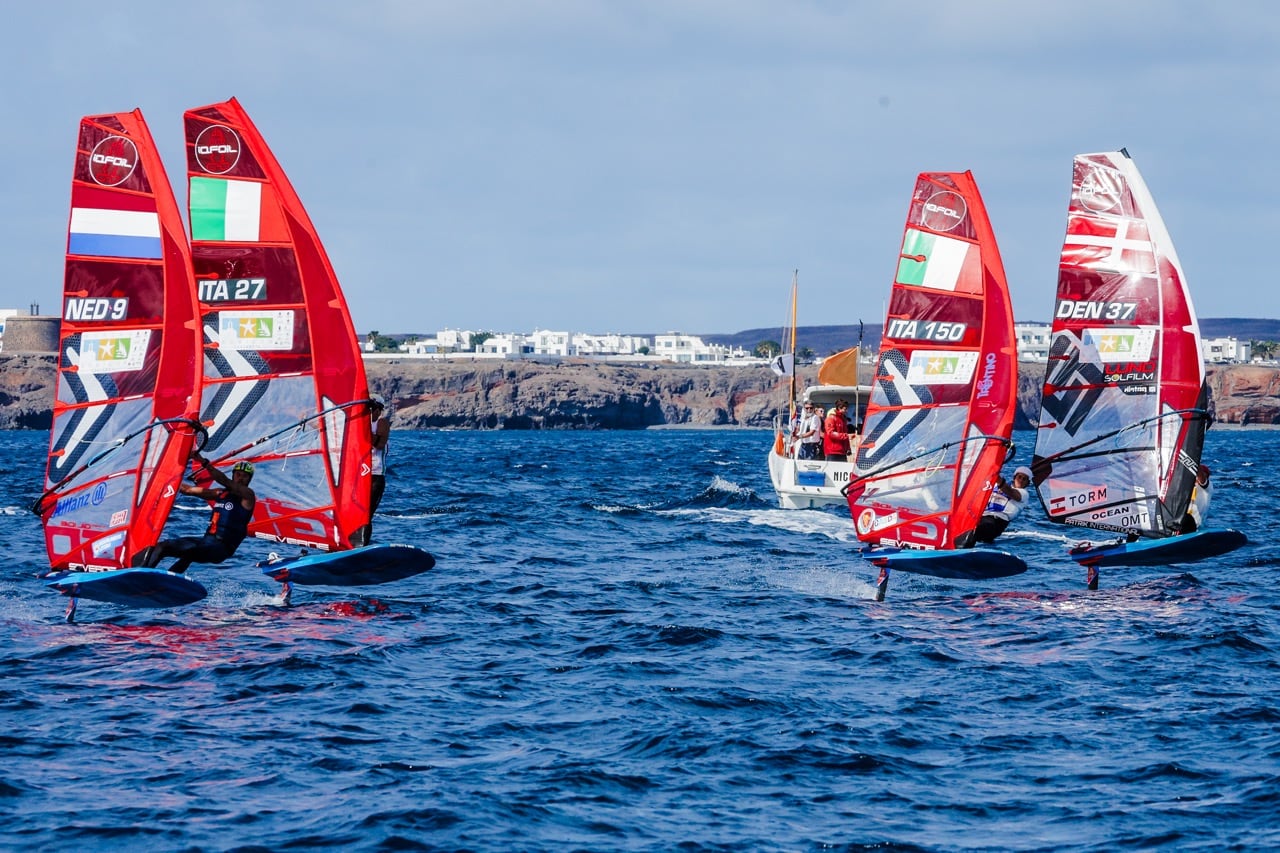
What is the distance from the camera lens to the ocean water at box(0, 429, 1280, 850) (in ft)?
35.9

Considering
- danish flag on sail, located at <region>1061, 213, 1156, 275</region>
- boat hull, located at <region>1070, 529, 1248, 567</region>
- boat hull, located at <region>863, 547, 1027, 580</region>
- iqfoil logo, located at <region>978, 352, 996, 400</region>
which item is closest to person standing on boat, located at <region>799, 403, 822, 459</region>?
danish flag on sail, located at <region>1061, 213, 1156, 275</region>

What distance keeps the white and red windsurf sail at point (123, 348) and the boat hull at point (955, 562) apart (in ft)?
32.0

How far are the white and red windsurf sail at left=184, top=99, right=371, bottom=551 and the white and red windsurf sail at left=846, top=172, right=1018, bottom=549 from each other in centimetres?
788

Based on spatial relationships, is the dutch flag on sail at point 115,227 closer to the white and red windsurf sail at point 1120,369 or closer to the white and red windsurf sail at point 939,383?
the white and red windsurf sail at point 939,383

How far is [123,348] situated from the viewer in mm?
18375

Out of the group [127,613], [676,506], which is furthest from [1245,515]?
[127,613]

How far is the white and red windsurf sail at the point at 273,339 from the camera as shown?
20156 mm

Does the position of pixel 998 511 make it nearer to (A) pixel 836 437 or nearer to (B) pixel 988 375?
(B) pixel 988 375

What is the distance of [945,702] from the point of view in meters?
14.8

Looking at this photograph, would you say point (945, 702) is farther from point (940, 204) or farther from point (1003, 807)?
point (940, 204)

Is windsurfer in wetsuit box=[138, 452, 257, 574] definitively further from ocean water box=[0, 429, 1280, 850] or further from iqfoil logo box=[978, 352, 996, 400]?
iqfoil logo box=[978, 352, 996, 400]

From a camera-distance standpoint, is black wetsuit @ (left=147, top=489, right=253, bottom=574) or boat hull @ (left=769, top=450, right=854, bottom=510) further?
boat hull @ (left=769, top=450, right=854, bottom=510)

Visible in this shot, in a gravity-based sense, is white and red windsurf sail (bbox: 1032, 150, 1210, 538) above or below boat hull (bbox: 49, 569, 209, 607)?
above

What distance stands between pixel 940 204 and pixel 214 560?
39.0 ft
